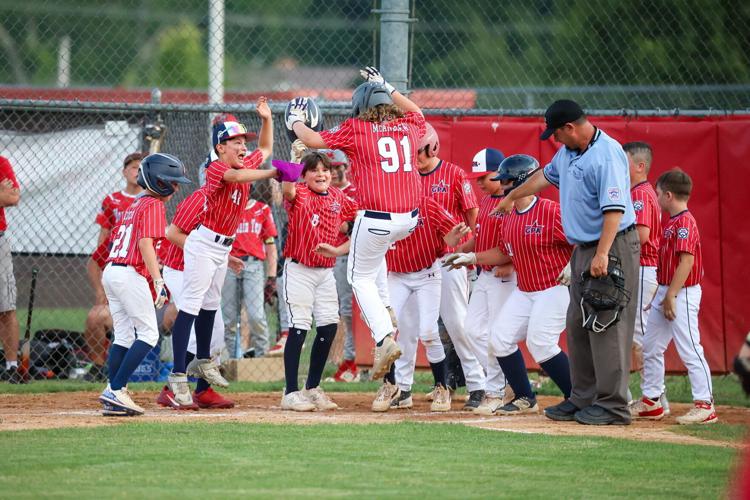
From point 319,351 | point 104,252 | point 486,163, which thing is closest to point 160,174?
point 319,351

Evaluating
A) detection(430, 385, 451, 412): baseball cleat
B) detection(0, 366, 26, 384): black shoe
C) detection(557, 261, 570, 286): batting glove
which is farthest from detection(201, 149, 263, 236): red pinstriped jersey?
detection(0, 366, 26, 384): black shoe

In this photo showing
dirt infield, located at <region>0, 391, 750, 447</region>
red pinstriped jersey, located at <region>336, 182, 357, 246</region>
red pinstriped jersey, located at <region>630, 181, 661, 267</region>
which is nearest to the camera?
dirt infield, located at <region>0, 391, 750, 447</region>

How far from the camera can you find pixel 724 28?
65.5 feet

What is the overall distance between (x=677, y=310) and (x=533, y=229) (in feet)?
3.71

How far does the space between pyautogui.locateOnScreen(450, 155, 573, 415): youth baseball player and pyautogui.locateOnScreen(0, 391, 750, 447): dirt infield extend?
39 cm

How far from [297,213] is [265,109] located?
0.75 m

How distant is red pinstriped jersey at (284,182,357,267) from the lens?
25.0 feet

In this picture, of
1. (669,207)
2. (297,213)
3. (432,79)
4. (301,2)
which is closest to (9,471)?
(297,213)

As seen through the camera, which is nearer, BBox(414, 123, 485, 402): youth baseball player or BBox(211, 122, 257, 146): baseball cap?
BBox(211, 122, 257, 146): baseball cap

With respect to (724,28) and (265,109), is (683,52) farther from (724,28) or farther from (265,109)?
(265,109)

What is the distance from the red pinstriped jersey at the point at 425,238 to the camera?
777 cm

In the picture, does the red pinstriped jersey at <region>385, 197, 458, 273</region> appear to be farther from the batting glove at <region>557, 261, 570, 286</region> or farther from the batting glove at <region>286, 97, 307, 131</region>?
the batting glove at <region>286, 97, 307, 131</region>

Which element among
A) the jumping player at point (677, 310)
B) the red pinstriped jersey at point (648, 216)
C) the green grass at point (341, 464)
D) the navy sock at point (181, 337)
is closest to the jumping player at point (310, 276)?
the navy sock at point (181, 337)

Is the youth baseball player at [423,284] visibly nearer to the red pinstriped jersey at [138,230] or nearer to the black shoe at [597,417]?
the black shoe at [597,417]
